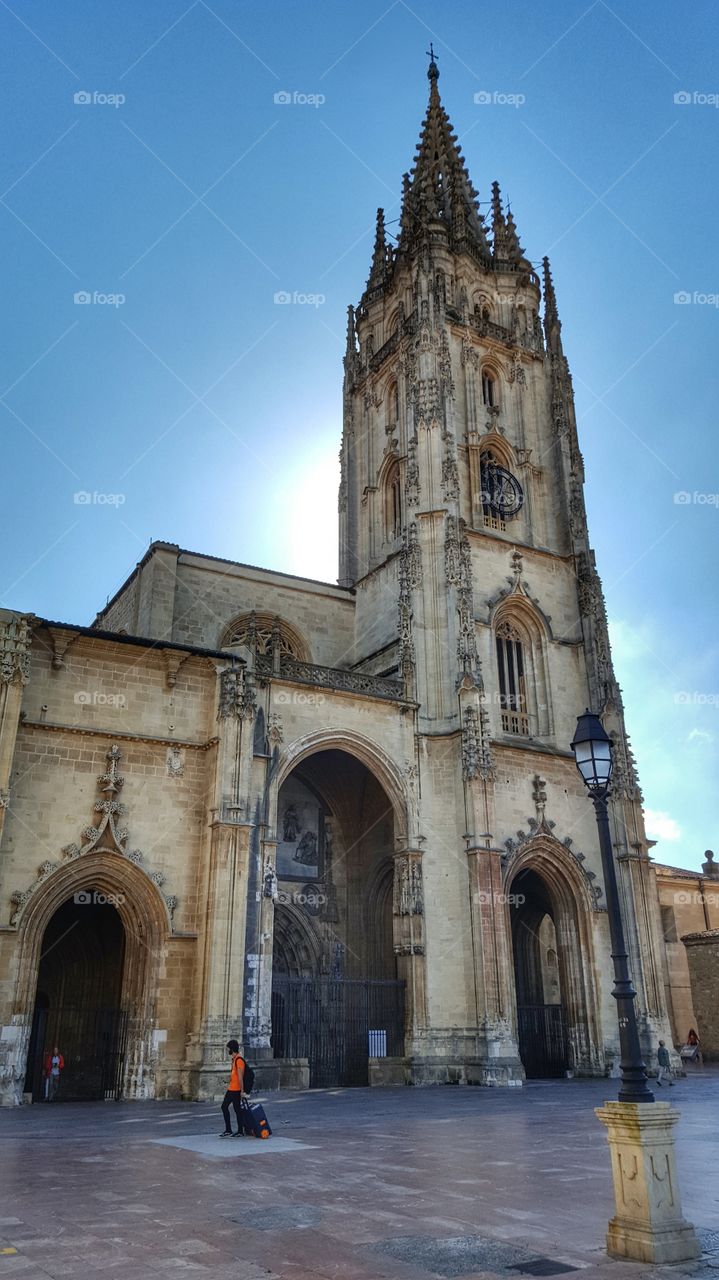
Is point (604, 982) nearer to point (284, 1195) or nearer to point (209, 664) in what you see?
point (209, 664)

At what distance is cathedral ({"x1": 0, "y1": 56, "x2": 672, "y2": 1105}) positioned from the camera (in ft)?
65.7

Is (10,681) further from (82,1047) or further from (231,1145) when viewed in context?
(231,1145)

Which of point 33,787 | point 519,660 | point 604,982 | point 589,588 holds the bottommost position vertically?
point 604,982

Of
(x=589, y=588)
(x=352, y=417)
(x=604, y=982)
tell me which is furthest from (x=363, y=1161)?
(x=352, y=417)

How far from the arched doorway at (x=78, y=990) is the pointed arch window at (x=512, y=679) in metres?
12.6

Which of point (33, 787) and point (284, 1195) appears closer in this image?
point (284, 1195)

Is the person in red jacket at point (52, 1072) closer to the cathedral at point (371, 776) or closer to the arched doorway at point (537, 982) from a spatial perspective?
the cathedral at point (371, 776)

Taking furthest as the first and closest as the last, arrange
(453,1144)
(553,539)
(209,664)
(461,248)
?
(461,248) → (553,539) → (209,664) → (453,1144)

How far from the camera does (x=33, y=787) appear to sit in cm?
1977

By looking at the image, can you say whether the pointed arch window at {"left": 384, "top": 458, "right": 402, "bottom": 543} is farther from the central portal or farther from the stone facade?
the stone facade

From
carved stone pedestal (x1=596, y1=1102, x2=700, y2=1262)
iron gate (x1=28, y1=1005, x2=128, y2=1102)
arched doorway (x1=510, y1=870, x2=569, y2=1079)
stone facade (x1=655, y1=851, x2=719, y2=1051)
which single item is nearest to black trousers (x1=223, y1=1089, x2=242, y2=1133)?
carved stone pedestal (x1=596, y1=1102, x2=700, y2=1262)

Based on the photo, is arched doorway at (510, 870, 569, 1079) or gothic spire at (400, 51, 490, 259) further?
gothic spire at (400, 51, 490, 259)

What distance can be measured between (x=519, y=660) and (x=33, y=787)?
1567 centimetres

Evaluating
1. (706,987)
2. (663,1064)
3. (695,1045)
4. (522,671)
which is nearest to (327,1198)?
(663,1064)
